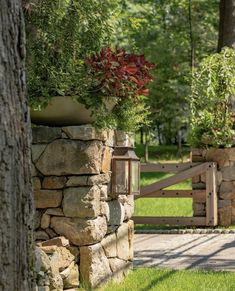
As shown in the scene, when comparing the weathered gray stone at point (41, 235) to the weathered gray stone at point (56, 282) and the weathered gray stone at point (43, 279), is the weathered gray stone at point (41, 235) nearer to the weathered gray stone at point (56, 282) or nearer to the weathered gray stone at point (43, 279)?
the weathered gray stone at point (56, 282)

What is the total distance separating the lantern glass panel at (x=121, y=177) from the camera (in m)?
5.89

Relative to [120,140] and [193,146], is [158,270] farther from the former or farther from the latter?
[193,146]

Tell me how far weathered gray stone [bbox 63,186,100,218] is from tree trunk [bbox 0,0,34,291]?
274 centimetres

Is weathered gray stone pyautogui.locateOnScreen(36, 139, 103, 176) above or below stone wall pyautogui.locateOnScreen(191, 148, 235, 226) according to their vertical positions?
above

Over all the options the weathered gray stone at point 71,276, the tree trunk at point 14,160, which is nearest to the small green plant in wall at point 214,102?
the weathered gray stone at point 71,276

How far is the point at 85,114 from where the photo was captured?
5578mm

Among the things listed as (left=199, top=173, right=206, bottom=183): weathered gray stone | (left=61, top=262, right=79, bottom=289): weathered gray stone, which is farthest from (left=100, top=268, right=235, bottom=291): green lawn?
(left=199, top=173, right=206, bottom=183): weathered gray stone

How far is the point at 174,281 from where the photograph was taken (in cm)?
606

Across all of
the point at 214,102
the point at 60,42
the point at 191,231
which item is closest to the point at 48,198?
the point at 60,42

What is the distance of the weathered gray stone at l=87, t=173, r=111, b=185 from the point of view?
17.7ft

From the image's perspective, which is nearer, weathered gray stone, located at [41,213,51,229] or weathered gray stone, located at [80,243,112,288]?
weathered gray stone, located at [80,243,112,288]

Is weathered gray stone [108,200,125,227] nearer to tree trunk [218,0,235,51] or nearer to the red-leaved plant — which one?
the red-leaved plant

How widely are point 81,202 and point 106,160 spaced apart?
0.51 m

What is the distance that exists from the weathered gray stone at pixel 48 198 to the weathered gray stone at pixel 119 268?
2.76ft
